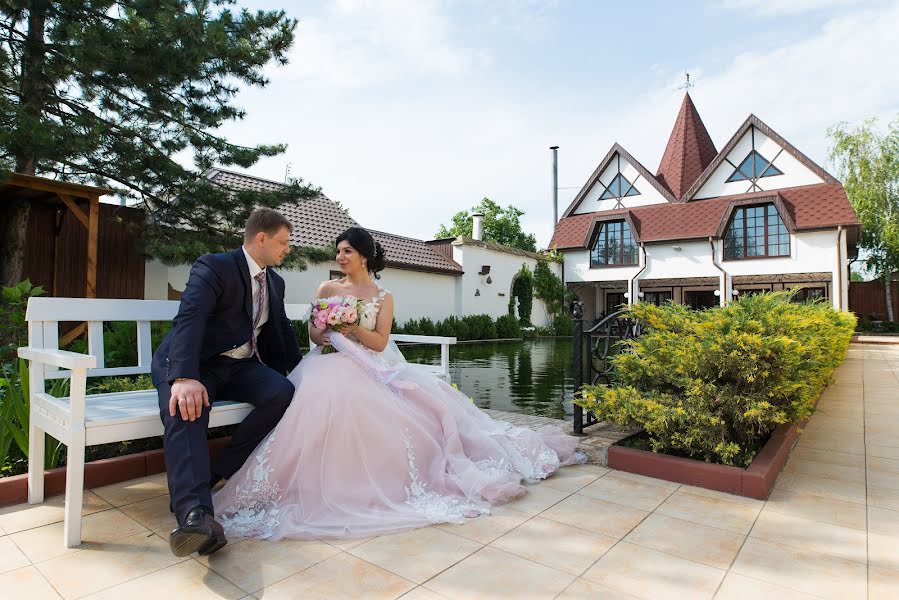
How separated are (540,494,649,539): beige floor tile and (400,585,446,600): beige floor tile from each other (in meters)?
0.84

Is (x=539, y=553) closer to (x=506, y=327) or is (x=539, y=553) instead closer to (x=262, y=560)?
(x=262, y=560)

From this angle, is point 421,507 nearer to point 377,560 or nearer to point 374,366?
point 377,560

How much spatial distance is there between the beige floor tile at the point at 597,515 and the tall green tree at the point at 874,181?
80.0 feet

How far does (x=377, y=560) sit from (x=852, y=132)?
88.9 ft

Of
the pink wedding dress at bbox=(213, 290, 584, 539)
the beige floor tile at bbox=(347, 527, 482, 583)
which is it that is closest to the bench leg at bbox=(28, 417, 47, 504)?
the pink wedding dress at bbox=(213, 290, 584, 539)

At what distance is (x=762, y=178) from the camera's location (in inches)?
703

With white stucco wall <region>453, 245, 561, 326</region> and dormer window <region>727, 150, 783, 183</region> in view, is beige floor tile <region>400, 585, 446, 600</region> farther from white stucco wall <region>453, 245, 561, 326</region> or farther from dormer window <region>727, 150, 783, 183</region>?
dormer window <region>727, 150, 783, 183</region>

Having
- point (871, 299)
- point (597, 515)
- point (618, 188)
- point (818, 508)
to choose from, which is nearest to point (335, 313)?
point (597, 515)

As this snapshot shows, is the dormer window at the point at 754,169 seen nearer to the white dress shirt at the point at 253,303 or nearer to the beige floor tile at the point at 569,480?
the beige floor tile at the point at 569,480

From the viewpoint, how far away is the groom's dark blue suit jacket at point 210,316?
2.16 meters

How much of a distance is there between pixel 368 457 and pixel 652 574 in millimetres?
1330

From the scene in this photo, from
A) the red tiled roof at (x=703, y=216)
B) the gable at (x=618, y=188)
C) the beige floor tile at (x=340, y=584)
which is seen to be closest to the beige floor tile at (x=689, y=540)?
the beige floor tile at (x=340, y=584)

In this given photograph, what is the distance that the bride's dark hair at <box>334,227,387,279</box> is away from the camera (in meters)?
3.12

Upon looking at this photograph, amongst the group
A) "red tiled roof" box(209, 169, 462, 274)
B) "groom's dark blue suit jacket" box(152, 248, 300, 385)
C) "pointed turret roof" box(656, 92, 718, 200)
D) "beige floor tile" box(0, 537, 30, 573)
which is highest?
"pointed turret roof" box(656, 92, 718, 200)
